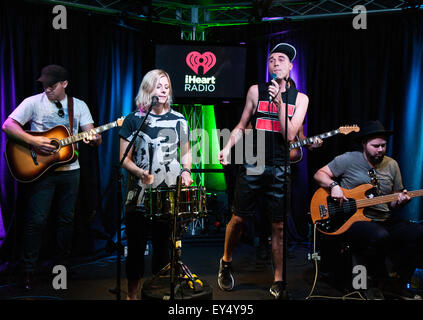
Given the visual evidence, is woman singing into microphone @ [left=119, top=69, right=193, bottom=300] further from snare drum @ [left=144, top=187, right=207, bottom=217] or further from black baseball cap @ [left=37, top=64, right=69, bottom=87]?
black baseball cap @ [left=37, top=64, right=69, bottom=87]

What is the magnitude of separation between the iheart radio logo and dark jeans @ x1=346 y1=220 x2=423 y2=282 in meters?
3.40

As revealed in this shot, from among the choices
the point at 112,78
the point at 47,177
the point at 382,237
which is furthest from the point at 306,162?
the point at 47,177

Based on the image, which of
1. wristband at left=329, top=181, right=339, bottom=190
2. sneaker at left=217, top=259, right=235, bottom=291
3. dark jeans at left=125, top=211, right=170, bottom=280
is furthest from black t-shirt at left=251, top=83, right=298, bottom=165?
dark jeans at left=125, top=211, right=170, bottom=280

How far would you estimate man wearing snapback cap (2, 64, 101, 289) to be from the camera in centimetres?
448

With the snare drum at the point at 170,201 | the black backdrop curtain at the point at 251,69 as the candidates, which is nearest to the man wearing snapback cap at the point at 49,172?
the black backdrop curtain at the point at 251,69

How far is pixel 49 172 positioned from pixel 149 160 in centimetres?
174

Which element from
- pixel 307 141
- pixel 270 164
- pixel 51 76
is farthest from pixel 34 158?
pixel 307 141

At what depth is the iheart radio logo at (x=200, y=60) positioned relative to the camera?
621cm

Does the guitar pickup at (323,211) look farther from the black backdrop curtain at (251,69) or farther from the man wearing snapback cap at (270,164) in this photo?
the black backdrop curtain at (251,69)

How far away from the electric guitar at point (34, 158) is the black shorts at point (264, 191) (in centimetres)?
154

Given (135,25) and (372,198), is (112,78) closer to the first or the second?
(135,25)

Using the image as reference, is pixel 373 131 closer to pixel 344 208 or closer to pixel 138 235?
pixel 344 208

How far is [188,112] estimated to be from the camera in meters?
7.02
